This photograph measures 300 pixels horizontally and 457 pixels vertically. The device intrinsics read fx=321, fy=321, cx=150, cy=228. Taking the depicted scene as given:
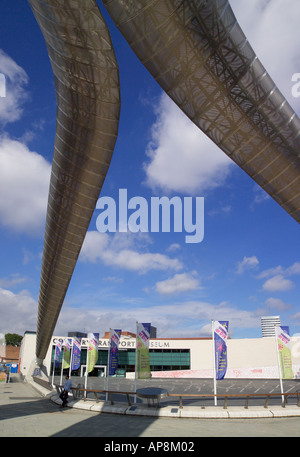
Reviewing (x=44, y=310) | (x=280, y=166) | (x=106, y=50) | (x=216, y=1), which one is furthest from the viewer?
(x=44, y=310)

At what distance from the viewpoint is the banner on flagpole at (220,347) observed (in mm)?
17531

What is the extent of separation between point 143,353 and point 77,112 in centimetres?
1333

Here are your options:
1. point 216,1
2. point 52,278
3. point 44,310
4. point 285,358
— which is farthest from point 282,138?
point 44,310

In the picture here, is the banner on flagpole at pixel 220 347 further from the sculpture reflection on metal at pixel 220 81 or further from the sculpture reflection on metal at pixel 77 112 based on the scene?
the sculpture reflection on metal at pixel 77 112

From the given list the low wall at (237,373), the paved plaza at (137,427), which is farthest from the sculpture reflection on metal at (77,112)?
the low wall at (237,373)

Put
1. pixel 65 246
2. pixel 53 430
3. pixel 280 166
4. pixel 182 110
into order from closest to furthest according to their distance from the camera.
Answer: pixel 53 430
pixel 182 110
pixel 280 166
pixel 65 246

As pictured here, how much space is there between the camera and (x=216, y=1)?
8.91 meters

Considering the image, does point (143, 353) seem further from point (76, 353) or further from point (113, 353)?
point (76, 353)

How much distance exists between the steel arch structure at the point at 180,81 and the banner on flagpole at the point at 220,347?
8159 millimetres

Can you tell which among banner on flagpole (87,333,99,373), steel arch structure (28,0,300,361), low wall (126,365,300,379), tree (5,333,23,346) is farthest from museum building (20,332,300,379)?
tree (5,333,23,346)

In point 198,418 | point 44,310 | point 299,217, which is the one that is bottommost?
point 198,418

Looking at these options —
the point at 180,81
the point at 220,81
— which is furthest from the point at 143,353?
the point at 220,81

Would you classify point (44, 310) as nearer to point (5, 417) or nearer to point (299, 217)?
point (5, 417)

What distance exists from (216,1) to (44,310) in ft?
108
